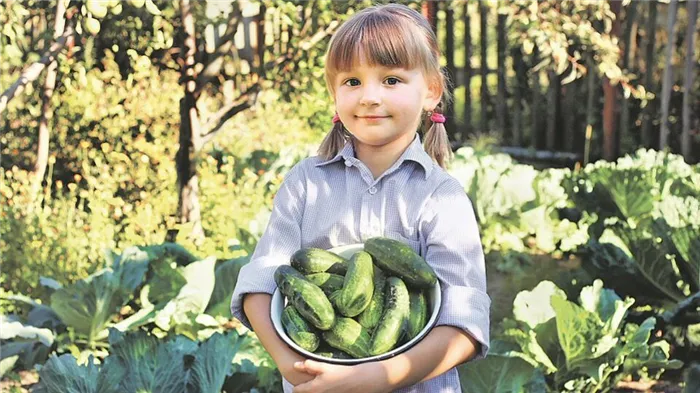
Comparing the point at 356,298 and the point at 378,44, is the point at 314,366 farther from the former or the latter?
the point at 378,44

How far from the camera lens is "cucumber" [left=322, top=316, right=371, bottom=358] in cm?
187

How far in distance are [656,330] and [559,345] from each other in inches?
31.9

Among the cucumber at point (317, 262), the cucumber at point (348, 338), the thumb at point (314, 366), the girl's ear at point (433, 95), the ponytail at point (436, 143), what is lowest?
the thumb at point (314, 366)

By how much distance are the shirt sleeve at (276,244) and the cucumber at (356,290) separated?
233 millimetres

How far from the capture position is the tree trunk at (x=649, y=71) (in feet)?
29.7

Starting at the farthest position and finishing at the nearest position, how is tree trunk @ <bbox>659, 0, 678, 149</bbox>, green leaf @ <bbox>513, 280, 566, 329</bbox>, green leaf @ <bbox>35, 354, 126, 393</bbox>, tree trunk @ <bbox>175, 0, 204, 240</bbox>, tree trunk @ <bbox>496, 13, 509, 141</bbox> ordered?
tree trunk @ <bbox>496, 13, 509, 141</bbox> → tree trunk @ <bbox>659, 0, 678, 149</bbox> → tree trunk @ <bbox>175, 0, 204, 240</bbox> → green leaf @ <bbox>513, 280, 566, 329</bbox> → green leaf @ <bbox>35, 354, 126, 393</bbox>

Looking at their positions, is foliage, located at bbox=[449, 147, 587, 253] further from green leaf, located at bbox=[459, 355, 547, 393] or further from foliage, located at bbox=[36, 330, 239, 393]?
foliage, located at bbox=[36, 330, 239, 393]

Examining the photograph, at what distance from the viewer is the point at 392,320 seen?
1.88 metres

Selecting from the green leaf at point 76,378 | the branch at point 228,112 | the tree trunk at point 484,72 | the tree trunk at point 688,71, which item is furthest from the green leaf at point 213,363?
the tree trunk at point 484,72

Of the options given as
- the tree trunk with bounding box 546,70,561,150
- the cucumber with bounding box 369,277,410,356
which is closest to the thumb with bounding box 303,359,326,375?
the cucumber with bounding box 369,277,410,356

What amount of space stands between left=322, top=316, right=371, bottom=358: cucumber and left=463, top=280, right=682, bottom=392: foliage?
1.77 meters

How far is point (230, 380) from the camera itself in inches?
137

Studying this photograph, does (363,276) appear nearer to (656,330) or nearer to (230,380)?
(230,380)

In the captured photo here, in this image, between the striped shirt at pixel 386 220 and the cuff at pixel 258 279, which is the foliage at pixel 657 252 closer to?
the striped shirt at pixel 386 220
